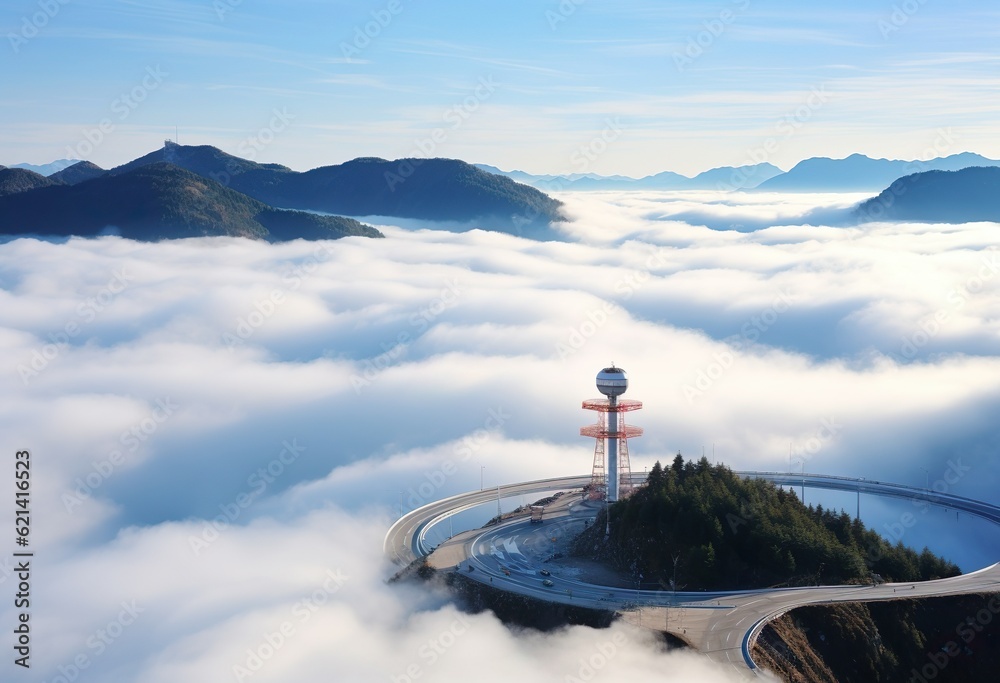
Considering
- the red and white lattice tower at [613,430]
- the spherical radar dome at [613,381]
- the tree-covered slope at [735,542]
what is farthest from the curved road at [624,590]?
the spherical radar dome at [613,381]

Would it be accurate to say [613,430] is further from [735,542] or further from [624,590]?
[624,590]

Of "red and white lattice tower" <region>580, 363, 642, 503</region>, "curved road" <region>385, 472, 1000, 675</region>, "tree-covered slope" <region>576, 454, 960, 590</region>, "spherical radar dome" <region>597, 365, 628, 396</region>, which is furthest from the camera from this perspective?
"red and white lattice tower" <region>580, 363, 642, 503</region>

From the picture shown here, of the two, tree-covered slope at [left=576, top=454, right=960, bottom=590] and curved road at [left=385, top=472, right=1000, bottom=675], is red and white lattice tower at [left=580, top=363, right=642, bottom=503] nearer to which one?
curved road at [left=385, top=472, right=1000, bottom=675]

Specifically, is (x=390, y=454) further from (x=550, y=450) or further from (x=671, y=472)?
(x=671, y=472)

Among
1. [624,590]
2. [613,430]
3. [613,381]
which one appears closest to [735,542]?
[624,590]

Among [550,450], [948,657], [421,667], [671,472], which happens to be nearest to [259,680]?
[421,667]

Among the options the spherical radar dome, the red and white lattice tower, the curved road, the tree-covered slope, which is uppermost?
the spherical radar dome

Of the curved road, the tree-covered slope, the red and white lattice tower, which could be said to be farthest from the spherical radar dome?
the curved road
